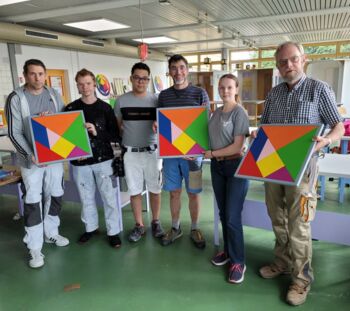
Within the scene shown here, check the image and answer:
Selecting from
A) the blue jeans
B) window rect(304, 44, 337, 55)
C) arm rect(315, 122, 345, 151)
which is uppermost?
window rect(304, 44, 337, 55)

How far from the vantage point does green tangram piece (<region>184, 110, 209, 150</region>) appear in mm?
2271

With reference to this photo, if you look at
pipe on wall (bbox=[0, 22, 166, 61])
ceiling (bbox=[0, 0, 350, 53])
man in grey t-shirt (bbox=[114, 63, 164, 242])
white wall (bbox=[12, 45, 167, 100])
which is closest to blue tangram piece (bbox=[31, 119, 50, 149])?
man in grey t-shirt (bbox=[114, 63, 164, 242])

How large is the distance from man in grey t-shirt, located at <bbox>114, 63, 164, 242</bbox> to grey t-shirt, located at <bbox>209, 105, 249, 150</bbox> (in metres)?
0.67

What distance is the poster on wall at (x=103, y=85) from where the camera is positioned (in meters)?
9.12

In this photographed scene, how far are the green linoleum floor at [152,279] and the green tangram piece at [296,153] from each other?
37.9 inches

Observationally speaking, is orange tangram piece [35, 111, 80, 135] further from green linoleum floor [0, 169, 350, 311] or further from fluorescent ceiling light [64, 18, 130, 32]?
fluorescent ceiling light [64, 18, 130, 32]

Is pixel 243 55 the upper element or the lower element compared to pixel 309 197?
upper

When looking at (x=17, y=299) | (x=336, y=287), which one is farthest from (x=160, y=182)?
(x=336, y=287)

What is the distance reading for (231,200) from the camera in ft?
7.03

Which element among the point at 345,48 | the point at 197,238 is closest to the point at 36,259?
the point at 197,238

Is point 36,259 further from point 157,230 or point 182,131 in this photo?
point 182,131

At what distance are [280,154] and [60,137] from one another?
1655 millimetres

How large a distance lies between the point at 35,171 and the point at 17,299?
955mm

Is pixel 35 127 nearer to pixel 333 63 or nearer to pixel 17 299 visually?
pixel 17 299
